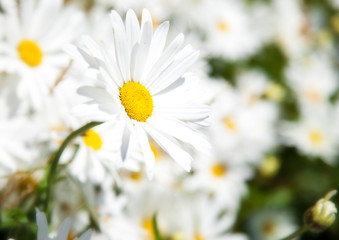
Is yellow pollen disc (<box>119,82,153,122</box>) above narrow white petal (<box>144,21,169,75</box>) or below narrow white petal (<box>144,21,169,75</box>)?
below

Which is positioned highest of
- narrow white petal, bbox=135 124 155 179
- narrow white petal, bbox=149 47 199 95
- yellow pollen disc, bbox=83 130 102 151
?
narrow white petal, bbox=149 47 199 95

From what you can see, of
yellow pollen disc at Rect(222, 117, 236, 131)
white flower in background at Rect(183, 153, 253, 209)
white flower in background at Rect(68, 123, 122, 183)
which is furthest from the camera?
yellow pollen disc at Rect(222, 117, 236, 131)

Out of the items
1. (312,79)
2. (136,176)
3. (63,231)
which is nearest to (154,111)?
(63,231)

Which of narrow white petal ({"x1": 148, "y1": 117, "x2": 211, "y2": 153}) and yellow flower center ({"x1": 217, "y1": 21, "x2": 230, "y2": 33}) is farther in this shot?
yellow flower center ({"x1": 217, "y1": 21, "x2": 230, "y2": 33})

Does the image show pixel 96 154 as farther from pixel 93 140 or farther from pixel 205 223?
pixel 205 223

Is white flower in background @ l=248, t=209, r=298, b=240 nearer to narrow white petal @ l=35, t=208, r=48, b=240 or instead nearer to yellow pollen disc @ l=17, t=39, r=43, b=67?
yellow pollen disc @ l=17, t=39, r=43, b=67

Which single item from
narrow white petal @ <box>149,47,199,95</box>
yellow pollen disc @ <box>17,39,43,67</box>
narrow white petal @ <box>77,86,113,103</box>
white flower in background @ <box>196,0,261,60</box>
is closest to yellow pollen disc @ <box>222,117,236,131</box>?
white flower in background @ <box>196,0,261,60</box>
